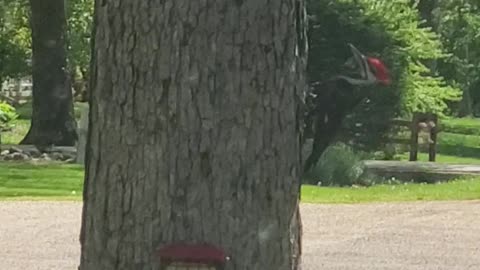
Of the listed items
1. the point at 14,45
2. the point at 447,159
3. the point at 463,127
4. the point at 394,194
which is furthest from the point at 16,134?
the point at 463,127

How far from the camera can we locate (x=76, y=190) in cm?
1761

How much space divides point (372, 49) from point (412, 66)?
151 centimetres

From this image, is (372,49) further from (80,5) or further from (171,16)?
(171,16)

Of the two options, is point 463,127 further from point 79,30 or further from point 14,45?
point 14,45

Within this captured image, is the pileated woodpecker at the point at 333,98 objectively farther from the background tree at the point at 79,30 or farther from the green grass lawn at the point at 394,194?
the background tree at the point at 79,30

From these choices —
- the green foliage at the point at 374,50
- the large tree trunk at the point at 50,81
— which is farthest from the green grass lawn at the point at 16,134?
the green foliage at the point at 374,50

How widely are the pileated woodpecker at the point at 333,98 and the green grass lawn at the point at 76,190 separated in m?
2.20

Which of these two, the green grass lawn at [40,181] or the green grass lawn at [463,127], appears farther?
the green grass lawn at [463,127]

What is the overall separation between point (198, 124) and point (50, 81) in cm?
2285

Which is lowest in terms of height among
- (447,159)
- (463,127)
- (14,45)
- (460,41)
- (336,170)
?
(463,127)

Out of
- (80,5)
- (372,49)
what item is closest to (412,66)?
(372,49)

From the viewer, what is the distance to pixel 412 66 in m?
28.5

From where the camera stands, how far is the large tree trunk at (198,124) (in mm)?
3066

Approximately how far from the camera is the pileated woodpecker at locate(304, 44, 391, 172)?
21.5m
